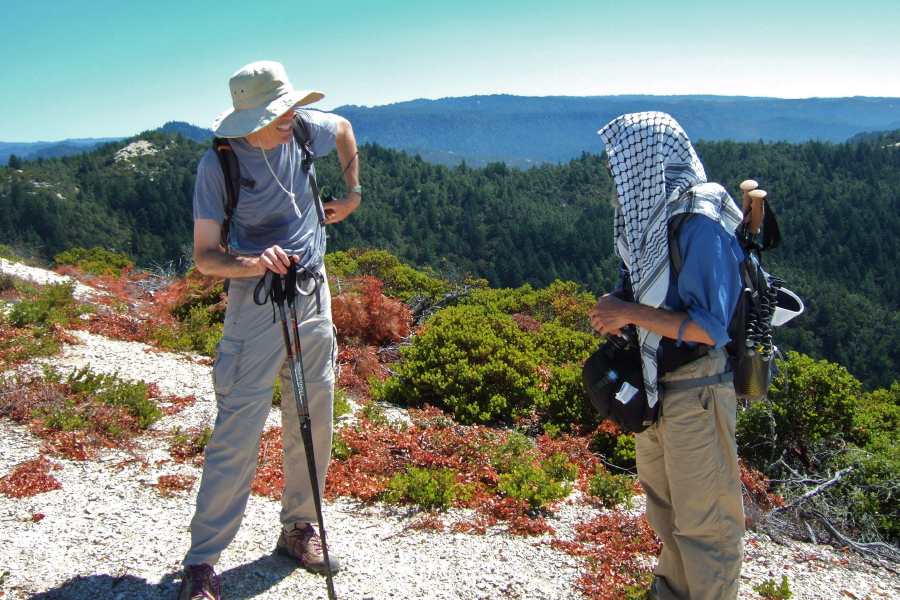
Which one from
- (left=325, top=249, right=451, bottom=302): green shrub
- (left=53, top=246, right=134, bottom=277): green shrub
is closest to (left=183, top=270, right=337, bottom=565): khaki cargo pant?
(left=325, top=249, right=451, bottom=302): green shrub

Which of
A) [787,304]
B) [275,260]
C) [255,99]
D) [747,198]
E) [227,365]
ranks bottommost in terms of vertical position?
[227,365]

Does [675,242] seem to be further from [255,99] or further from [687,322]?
[255,99]

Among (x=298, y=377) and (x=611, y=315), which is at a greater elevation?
(x=611, y=315)

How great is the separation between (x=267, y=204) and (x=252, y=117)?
35cm

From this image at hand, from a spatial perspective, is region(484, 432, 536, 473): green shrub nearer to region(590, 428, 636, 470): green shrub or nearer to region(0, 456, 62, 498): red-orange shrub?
region(590, 428, 636, 470): green shrub

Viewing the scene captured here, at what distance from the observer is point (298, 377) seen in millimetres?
2594

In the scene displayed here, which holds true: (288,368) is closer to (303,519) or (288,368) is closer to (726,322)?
(303,519)

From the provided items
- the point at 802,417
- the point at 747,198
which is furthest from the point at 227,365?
the point at 802,417

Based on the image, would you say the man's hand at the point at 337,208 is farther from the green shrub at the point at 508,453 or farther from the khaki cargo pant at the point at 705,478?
the green shrub at the point at 508,453

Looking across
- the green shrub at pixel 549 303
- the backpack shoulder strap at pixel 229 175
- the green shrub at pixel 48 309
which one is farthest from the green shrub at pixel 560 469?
the green shrub at pixel 549 303

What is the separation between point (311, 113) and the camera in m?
2.99

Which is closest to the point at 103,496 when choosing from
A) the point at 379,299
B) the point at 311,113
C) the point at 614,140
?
the point at 311,113

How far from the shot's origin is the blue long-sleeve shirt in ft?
6.97

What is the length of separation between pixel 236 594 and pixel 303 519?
1.31 ft
